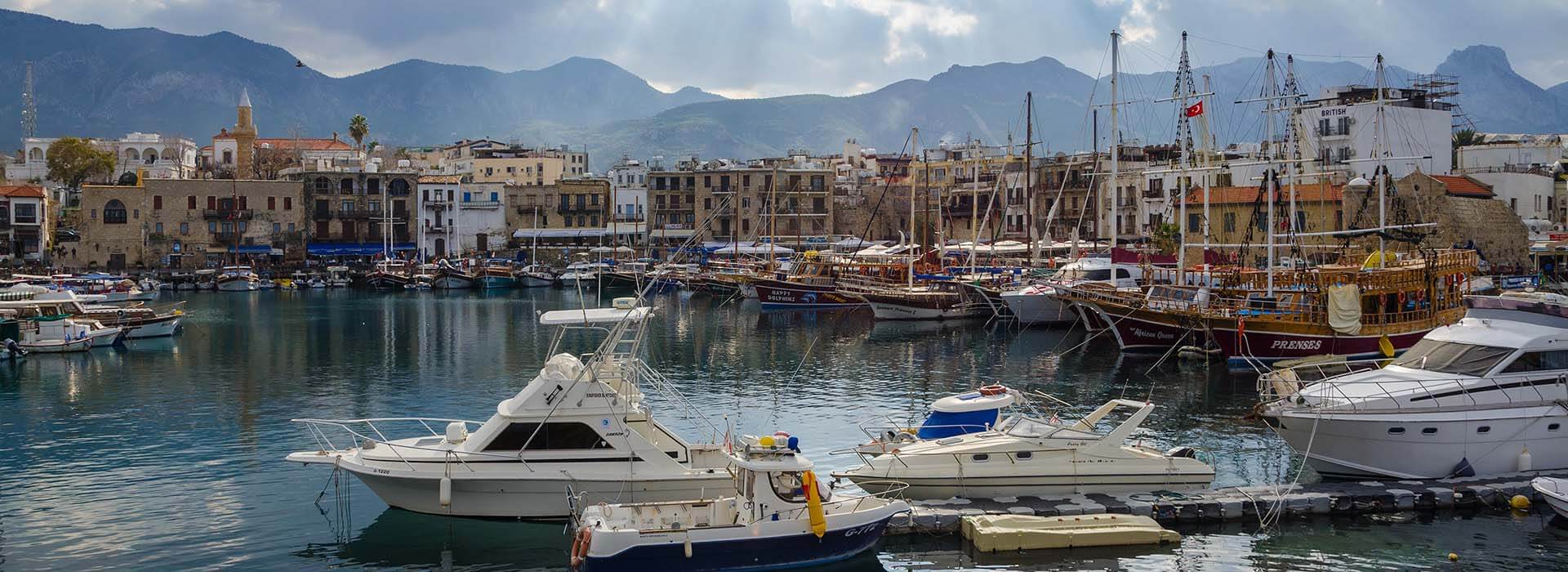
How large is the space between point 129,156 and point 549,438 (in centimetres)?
12700

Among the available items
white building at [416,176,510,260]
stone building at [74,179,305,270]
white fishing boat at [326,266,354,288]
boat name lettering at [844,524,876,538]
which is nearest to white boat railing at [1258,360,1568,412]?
boat name lettering at [844,524,876,538]

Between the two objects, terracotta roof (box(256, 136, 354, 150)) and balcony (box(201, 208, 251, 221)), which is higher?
terracotta roof (box(256, 136, 354, 150))

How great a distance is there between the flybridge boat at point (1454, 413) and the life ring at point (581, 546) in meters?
13.2

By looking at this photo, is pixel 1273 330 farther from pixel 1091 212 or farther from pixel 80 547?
pixel 1091 212

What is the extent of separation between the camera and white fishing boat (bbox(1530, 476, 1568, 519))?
20.5 meters

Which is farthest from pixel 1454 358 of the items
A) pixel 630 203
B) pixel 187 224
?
pixel 187 224

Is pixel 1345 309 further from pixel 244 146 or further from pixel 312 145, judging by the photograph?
pixel 312 145

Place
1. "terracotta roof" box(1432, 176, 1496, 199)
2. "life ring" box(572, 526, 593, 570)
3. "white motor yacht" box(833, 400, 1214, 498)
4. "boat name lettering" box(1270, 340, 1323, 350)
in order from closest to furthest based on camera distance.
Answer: "life ring" box(572, 526, 593, 570), "white motor yacht" box(833, 400, 1214, 498), "boat name lettering" box(1270, 340, 1323, 350), "terracotta roof" box(1432, 176, 1496, 199)

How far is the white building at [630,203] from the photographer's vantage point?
10969cm

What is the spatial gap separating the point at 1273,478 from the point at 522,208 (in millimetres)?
92840

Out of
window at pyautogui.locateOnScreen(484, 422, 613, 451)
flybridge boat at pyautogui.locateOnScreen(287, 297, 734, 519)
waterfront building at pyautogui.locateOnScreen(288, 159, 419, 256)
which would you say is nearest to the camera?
flybridge boat at pyautogui.locateOnScreen(287, 297, 734, 519)

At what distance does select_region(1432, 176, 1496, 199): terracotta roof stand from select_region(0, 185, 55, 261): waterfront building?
9599 cm

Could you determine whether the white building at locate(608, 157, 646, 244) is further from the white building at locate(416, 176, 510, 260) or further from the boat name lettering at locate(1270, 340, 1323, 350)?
the boat name lettering at locate(1270, 340, 1323, 350)

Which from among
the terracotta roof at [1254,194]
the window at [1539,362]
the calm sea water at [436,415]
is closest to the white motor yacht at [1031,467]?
the calm sea water at [436,415]
